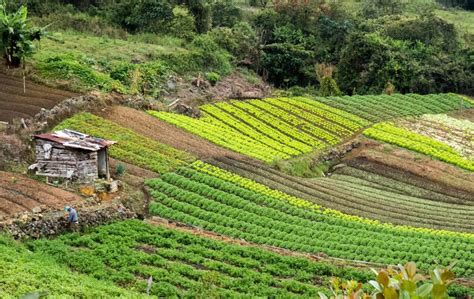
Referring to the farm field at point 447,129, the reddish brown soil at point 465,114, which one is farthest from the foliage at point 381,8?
the farm field at point 447,129

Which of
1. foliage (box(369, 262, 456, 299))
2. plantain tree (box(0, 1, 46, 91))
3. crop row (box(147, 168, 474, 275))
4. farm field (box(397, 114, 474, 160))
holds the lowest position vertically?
farm field (box(397, 114, 474, 160))

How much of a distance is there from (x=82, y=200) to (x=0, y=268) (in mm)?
10222

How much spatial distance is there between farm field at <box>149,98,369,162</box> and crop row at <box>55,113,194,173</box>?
5040mm

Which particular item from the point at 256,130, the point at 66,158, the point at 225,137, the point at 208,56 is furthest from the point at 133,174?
the point at 208,56

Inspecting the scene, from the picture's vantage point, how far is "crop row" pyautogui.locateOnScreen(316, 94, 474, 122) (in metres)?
63.0

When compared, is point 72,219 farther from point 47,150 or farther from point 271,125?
point 271,125

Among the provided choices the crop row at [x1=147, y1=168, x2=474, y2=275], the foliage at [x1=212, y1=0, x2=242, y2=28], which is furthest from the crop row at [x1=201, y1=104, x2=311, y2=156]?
the foliage at [x1=212, y1=0, x2=242, y2=28]

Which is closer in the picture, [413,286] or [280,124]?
[413,286]

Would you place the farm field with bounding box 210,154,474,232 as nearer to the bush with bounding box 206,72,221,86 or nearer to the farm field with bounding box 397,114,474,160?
the farm field with bounding box 397,114,474,160

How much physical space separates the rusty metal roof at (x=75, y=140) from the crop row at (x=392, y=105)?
31.6 meters

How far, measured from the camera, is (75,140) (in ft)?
118

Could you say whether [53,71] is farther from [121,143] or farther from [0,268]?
[0,268]

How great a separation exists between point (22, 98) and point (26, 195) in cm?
1487

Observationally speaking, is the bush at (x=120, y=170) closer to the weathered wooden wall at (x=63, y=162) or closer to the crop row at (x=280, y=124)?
the weathered wooden wall at (x=63, y=162)
